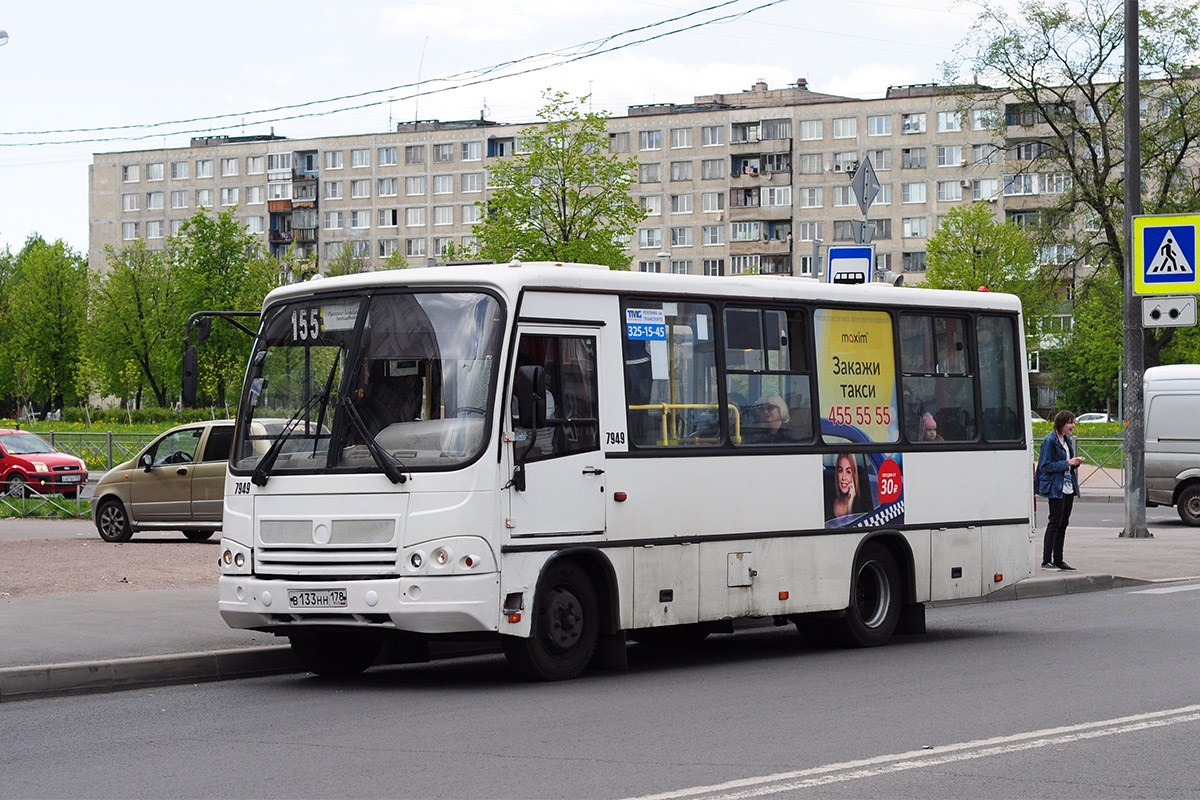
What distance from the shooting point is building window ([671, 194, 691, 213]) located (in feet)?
414

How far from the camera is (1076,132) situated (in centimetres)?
6103

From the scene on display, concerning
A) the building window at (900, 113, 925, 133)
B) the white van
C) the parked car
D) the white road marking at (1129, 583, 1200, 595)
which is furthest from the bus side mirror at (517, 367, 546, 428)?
the building window at (900, 113, 925, 133)

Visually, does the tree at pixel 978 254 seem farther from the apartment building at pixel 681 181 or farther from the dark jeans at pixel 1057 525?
the dark jeans at pixel 1057 525

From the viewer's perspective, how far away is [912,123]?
391 feet

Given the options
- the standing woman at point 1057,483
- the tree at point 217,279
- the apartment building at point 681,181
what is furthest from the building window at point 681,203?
the standing woman at point 1057,483

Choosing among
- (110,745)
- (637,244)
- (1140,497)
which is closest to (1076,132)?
(1140,497)

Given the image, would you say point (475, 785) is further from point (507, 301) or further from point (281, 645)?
point (281, 645)

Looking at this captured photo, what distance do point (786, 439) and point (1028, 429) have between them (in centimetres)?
320

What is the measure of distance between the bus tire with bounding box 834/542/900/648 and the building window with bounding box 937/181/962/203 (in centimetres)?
10622

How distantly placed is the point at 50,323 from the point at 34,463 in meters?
66.9

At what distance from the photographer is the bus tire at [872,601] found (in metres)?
14.3

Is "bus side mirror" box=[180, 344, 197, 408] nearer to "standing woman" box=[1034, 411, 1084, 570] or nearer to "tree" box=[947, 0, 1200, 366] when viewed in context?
"standing woman" box=[1034, 411, 1084, 570]

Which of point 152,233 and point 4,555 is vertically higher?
point 152,233

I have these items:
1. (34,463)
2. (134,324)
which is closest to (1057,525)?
(34,463)
